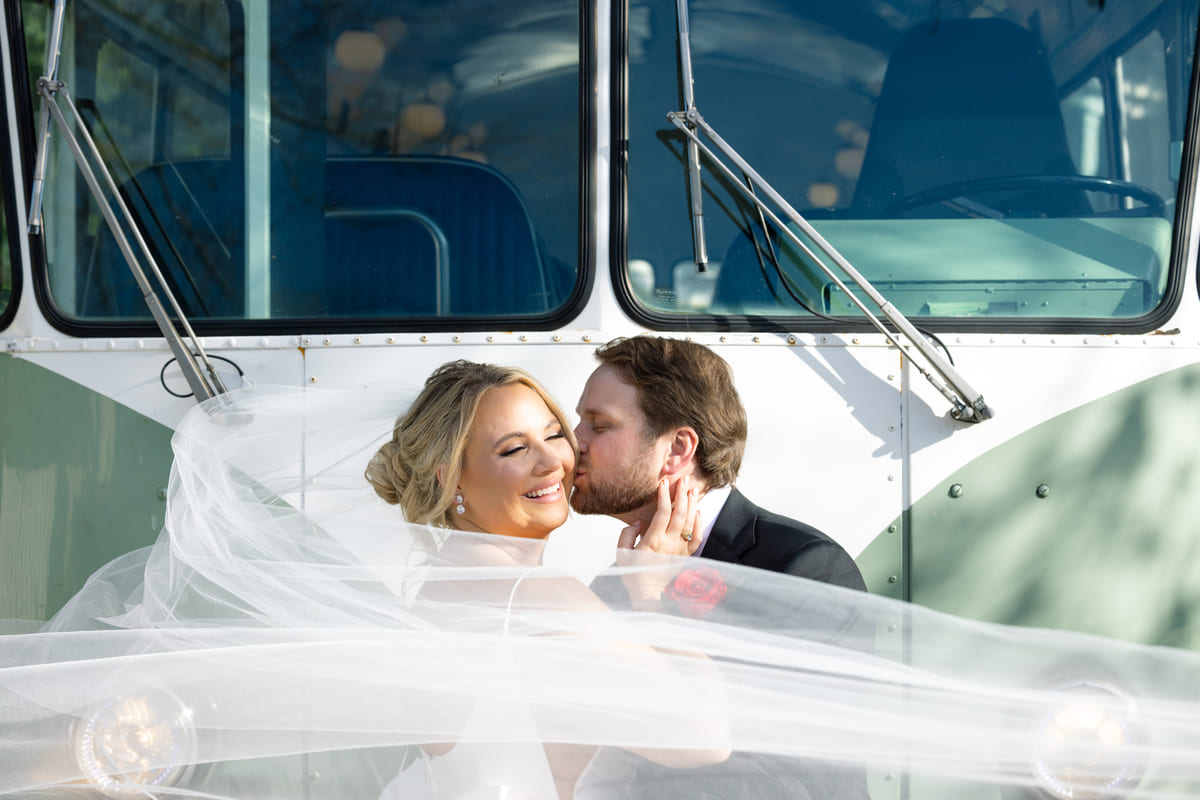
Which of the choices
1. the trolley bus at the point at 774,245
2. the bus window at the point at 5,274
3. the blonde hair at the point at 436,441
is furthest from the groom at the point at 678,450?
the bus window at the point at 5,274

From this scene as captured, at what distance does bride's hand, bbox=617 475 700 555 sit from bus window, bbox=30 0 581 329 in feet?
1.97

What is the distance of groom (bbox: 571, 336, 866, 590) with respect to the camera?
2127 mm

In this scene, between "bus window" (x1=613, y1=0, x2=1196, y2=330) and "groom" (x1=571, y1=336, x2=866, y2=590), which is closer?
"groom" (x1=571, y1=336, x2=866, y2=590)

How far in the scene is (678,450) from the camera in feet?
7.06

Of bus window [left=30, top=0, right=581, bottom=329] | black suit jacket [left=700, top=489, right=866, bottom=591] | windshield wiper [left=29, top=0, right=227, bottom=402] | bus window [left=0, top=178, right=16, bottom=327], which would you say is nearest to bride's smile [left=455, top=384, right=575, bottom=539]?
black suit jacket [left=700, top=489, right=866, bottom=591]

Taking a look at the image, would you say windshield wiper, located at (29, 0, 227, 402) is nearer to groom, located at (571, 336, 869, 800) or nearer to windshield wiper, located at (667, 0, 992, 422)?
groom, located at (571, 336, 869, 800)

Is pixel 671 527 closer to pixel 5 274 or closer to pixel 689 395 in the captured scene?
pixel 689 395

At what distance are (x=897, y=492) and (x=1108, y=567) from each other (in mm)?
531

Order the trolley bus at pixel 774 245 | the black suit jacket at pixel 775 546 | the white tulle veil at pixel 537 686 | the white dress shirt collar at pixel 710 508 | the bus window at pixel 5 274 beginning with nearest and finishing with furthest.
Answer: the white tulle veil at pixel 537 686, the black suit jacket at pixel 775 546, the white dress shirt collar at pixel 710 508, the trolley bus at pixel 774 245, the bus window at pixel 5 274

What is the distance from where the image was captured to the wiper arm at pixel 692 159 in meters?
2.34

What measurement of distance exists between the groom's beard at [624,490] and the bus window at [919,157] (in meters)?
0.45

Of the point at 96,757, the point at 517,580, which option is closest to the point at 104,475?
the point at 96,757

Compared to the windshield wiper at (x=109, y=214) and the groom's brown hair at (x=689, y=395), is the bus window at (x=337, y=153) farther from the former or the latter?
the groom's brown hair at (x=689, y=395)

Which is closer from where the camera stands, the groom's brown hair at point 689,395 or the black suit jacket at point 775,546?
the black suit jacket at point 775,546
